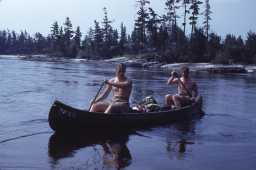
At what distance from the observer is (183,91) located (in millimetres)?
18203

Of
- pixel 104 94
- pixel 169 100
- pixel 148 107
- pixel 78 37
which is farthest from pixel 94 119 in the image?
pixel 78 37

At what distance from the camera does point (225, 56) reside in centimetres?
6009

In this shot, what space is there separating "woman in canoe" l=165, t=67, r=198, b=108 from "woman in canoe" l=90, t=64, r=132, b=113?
350 centimetres

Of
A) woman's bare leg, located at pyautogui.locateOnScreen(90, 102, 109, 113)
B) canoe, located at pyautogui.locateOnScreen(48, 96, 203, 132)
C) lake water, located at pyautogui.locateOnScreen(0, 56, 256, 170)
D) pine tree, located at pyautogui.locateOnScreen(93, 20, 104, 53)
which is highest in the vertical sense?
pine tree, located at pyautogui.locateOnScreen(93, 20, 104, 53)

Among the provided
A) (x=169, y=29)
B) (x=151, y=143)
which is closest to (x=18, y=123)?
(x=151, y=143)

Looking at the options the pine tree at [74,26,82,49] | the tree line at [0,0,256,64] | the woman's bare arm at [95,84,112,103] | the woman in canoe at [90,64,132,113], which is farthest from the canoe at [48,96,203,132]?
the pine tree at [74,26,82,49]

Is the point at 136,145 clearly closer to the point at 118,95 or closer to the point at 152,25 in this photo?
the point at 118,95

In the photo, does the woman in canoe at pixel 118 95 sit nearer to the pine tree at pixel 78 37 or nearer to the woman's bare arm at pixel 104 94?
the woman's bare arm at pixel 104 94

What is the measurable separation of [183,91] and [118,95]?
170 inches

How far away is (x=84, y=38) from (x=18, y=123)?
100536 mm

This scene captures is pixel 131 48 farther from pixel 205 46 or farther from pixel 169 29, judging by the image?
pixel 205 46

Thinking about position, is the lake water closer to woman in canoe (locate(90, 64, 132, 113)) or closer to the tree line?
woman in canoe (locate(90, 64, 132, 113))

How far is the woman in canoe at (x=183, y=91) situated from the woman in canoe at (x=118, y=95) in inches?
138

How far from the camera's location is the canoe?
13.0m
